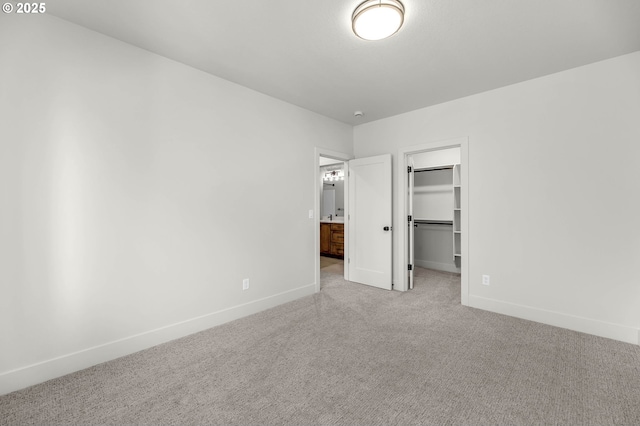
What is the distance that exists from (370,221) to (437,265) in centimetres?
209

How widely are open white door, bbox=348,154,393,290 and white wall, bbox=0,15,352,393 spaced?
166 centimetres

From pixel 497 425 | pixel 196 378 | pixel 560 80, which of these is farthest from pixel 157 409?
pixel 560 80

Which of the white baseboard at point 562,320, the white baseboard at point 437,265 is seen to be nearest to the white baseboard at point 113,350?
the white baseboard at point 562,320

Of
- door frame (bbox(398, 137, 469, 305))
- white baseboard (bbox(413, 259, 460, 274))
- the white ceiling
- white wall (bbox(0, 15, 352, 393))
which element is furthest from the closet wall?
white wall (bbox(0, 15, 352, 393))

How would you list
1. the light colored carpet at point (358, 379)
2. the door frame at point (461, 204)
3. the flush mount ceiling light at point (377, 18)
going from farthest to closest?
1. the door frame at point (461, 204)
2. the flush mount ceiling light at point (377, 18)
3. the light colored carpet at point (358, 379)

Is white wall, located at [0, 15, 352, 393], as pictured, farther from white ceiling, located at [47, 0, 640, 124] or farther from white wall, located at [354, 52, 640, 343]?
white wall, located at [354, 52, 640, 343]

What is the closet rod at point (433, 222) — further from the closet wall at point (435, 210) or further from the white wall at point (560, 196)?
the white wall at point (560, 196)

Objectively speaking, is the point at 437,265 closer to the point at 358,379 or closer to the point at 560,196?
the point at 560,196

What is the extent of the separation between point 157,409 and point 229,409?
1.46 ft

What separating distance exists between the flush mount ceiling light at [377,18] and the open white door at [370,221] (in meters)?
2.23

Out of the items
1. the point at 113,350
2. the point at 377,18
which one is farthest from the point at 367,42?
the point at 113,350

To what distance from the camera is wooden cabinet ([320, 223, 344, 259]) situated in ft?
21.6

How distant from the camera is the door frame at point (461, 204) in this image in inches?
136

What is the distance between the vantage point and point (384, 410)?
168cm
